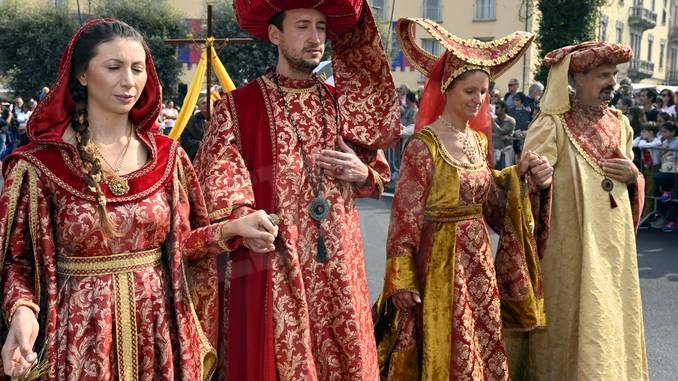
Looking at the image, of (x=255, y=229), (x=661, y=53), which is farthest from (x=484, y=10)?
(x=255, y=229)

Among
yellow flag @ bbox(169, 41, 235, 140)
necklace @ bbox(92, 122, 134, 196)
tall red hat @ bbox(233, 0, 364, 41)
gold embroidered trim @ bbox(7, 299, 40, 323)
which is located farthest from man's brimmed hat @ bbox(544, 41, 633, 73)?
yellow flag @ bbox(169, 41, 235, 140)

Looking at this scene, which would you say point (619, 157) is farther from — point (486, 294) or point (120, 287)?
point (120, 287)

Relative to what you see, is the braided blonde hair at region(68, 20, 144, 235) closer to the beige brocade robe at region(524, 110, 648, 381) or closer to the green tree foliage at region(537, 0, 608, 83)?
the beige brocade robe at region(524, 110, 648, 381)

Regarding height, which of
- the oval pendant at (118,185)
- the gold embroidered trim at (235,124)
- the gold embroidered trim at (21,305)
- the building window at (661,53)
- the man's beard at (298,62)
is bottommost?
the gold embroidered trim at (21,305)

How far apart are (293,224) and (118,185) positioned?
72 cm

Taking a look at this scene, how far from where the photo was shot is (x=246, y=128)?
9.76 ft

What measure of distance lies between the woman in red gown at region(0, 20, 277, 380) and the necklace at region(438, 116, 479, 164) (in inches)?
50.0

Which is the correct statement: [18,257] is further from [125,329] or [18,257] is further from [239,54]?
[239,54]

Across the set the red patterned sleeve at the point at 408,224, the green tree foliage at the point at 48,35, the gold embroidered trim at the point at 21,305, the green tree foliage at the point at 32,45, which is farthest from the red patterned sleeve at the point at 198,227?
the green tree foliage at the point at 32,45

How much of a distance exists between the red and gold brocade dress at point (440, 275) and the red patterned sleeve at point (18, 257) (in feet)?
5.16

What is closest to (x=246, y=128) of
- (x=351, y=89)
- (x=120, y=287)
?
(x=351, y=89)

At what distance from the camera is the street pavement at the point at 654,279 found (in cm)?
515

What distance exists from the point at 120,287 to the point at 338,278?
829mm

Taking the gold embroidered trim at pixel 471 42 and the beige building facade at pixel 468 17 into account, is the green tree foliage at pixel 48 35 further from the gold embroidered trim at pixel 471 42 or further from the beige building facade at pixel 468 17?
the gold embroidered trim at pixel 471 42
